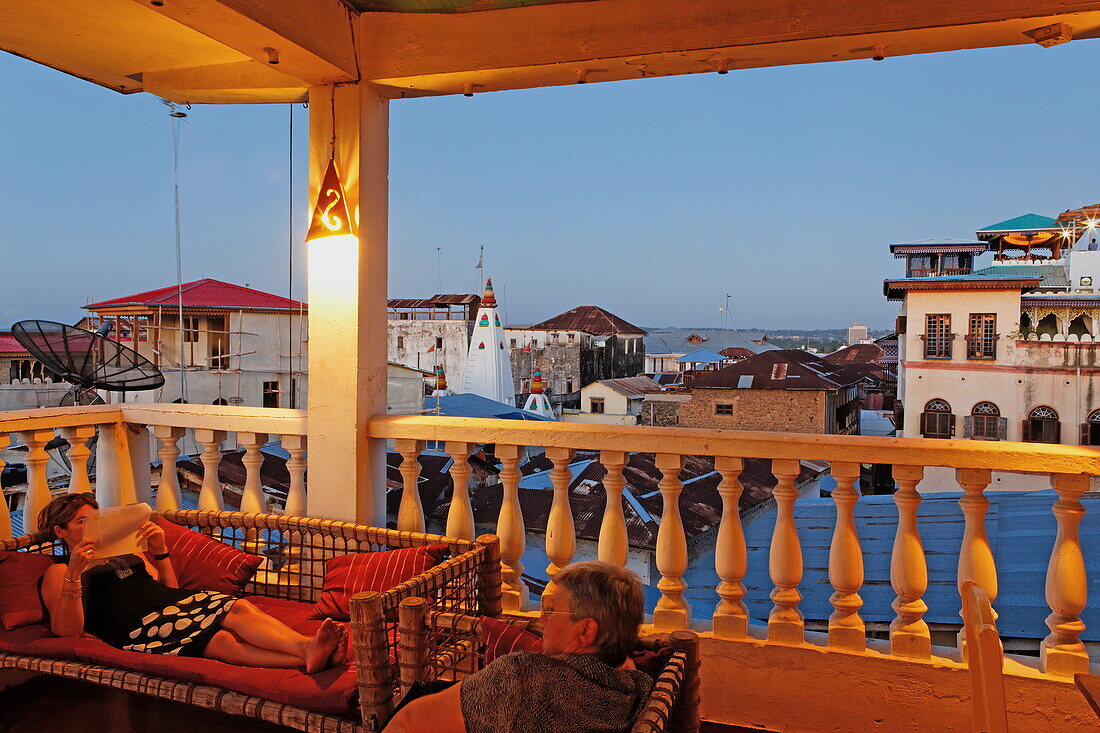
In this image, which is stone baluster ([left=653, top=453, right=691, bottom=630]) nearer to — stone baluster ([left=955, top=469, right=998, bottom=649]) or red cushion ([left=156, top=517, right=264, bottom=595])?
stone baluster ([left=955, top=469, right=998, bottom=649])

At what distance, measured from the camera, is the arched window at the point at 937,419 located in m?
10.2


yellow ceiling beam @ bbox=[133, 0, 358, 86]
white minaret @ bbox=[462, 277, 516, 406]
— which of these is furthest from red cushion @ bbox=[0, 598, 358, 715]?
white minaret @ bbox=[462, 277, 516, 406]

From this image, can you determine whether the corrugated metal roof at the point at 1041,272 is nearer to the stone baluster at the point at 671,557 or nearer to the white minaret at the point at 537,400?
the stone baluster at the point at 671,557

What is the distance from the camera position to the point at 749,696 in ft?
7.70

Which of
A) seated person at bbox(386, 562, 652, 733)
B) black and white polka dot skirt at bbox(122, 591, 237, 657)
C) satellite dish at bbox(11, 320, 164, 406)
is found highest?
satellite dish at bbox(11, 320, 164, 406)

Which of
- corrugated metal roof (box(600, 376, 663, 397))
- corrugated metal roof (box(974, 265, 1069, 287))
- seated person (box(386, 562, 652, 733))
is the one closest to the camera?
seated person (box(386, 562, 652, 733))

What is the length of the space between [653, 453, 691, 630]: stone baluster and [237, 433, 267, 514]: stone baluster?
5.74ft

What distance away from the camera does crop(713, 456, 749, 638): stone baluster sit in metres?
2.35

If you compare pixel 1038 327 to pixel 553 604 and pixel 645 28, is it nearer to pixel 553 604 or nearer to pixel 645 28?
pixel 645 28

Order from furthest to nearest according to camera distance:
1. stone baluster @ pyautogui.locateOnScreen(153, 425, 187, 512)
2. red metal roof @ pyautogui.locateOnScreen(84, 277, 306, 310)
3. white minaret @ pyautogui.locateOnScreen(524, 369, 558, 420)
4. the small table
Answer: white minaret @ pyautogui.locateOnScreen(524, 369, 558, 420), red metal roof @ pyautogui.locateOnScreen(84, 277, 306, 310), stone baluster @ pyautogui.locateOnScreen(153, 425, 187, 512), the small table

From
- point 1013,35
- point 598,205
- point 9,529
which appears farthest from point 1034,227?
point 598,205

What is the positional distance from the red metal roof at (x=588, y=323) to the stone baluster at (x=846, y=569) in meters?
17.7

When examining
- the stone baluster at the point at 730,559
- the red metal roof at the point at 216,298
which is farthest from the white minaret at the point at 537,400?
the stone baluster at the point at 730,559

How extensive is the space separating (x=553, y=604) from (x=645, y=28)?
6.34 feet
